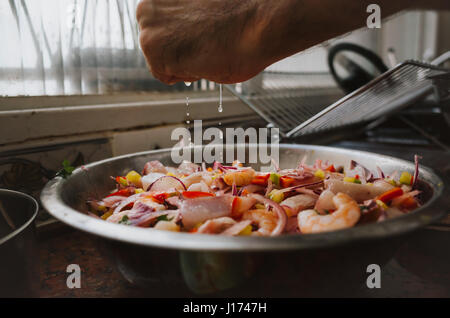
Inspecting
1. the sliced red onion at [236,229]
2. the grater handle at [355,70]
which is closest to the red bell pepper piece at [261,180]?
the sliced red onion at [236,229]

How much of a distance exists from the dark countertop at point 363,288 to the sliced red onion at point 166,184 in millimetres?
158

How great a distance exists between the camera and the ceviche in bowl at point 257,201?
0.53m

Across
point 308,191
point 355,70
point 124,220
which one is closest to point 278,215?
point 308,191

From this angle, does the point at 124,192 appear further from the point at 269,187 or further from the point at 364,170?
the point at 364,170

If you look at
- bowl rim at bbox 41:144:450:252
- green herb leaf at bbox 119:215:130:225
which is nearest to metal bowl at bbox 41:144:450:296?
bowl rim at bbox 41:144:450:252

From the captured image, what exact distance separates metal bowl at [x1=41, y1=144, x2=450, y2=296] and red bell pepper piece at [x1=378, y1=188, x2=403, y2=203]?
0.11 meters

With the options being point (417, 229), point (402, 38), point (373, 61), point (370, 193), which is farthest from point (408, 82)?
point (402, 38)

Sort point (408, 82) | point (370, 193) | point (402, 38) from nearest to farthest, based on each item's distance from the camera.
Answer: point (370, 193) < point (408, 82) < point (402, 38)

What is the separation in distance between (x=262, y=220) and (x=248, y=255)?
0.17 metres

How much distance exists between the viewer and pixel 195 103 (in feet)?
4.36

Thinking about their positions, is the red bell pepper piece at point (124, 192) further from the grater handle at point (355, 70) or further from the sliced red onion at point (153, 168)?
the grater handle at point (355, 70)
